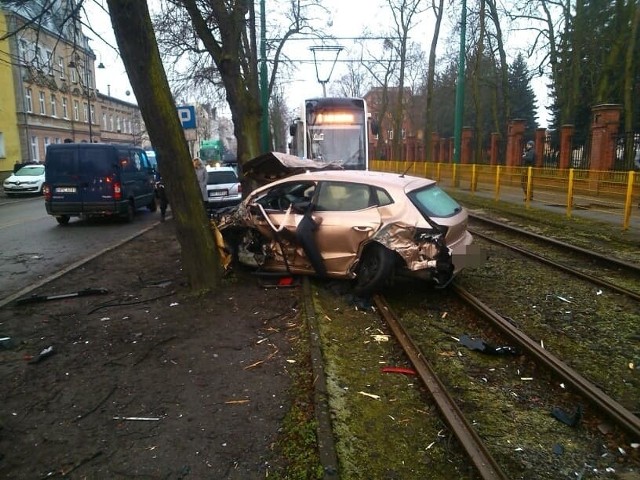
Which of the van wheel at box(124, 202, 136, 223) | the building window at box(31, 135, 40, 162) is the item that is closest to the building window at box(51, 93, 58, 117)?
the building window at box(31, 135, 40, 162)

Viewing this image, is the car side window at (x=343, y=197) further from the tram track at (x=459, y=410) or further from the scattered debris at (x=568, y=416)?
the scattered debris at (x=568, y=416)

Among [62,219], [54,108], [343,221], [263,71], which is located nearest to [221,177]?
Answer: [62,219]

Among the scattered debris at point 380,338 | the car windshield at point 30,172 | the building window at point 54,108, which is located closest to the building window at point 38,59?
the scattered debris at point 380,338

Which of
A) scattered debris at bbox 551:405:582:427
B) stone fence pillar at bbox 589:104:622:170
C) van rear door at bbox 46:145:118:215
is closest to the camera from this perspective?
scattered debris at bbox 551:405:582:427

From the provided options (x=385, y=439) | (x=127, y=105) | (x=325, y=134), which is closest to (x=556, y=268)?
→ (x=385, y=439)

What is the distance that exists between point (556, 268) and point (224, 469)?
7012 millimetres

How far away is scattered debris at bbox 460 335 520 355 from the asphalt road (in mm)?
5899

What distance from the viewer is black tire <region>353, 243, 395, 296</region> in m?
6.42

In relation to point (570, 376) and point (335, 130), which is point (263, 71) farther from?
→ point (570, 376)

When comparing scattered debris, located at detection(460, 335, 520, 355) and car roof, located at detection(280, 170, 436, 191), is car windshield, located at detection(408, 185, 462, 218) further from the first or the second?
scattered debris, located at detection(460, 335, 520, 355)

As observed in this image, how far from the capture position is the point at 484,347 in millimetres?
5246

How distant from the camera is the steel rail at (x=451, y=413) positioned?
321cm

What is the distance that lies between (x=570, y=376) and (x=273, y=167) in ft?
19.5

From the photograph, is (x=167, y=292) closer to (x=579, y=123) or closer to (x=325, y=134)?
(x=325, y=134)
